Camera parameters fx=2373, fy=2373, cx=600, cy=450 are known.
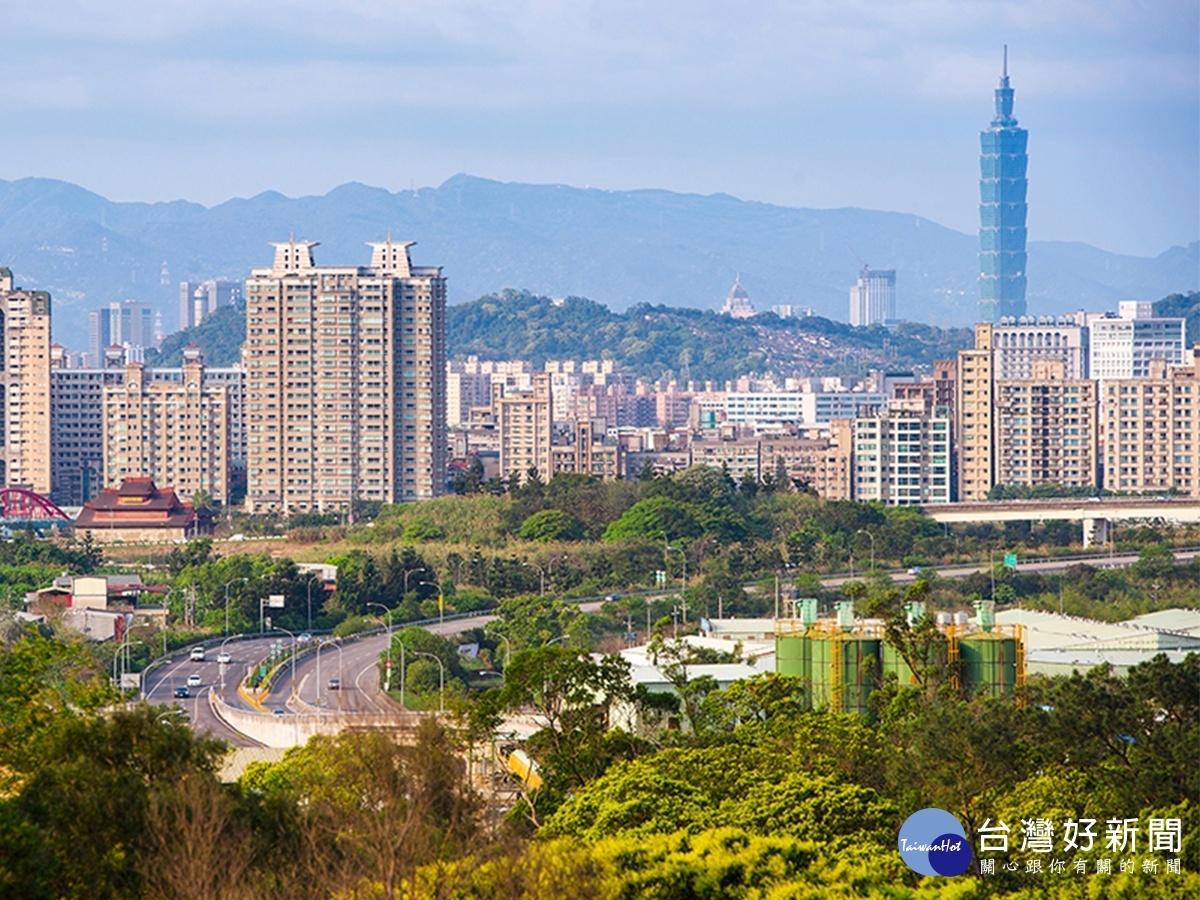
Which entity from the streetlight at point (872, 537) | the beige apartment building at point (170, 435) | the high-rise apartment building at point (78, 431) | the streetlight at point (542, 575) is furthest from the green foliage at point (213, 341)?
the streetlight at point (542, 575)

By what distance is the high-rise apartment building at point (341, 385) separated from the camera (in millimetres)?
87938

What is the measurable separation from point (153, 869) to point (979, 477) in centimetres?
7444

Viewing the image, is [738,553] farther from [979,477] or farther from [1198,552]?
[979,477]

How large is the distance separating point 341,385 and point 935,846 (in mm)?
73106

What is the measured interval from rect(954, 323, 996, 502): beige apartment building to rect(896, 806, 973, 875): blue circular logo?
71.5 metres

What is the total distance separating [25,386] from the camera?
9688cm

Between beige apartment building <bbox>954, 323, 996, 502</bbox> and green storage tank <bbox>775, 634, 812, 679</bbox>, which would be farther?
A: beige apartment building <bbox>954, 323, 996, 502</bbox>

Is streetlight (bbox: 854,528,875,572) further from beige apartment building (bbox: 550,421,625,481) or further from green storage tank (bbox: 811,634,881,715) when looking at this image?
green storage tank (bbox: 811,634,881,715)

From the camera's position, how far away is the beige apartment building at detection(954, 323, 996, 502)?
87.5m

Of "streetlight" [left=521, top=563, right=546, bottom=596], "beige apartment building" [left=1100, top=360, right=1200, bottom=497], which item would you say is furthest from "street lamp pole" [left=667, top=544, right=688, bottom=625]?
"beige apartment building" [left=1100, top=360, right=1200, bottom=497]

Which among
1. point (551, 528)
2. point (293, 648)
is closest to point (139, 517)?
point (551, 528)

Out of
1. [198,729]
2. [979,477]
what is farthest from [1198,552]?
[198,729]

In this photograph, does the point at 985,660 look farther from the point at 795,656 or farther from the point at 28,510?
the point at 28,510

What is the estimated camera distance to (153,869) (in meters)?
15.7
